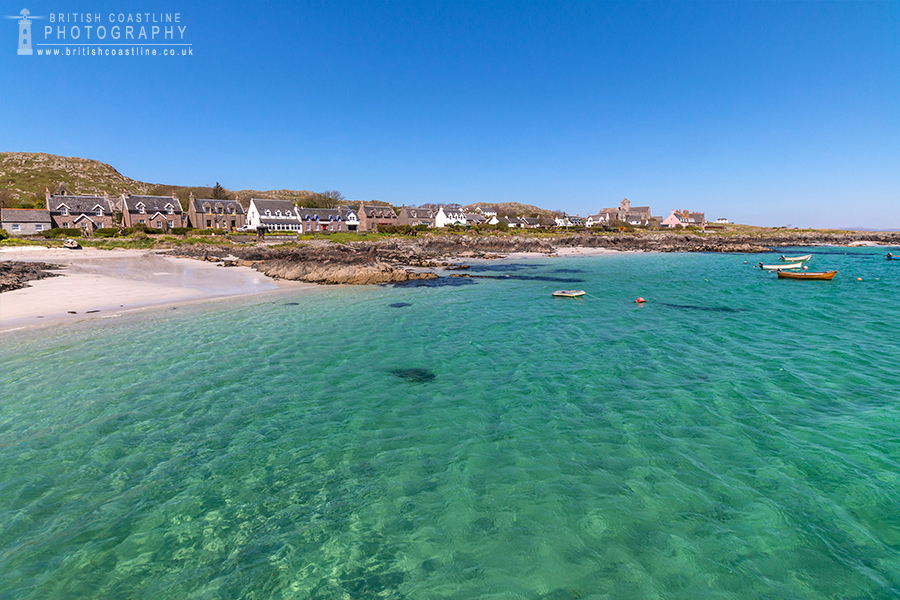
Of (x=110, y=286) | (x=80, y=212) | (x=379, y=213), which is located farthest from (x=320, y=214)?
(x=110, y=286)

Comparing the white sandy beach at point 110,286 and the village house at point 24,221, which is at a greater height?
the village house at point 24,221

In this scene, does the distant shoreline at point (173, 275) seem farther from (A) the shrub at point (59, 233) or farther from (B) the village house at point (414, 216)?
(B) the village house at point (414, 216)

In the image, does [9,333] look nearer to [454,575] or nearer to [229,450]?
[229,450]

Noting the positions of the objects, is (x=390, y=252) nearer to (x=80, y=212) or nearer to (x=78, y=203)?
(x=80, y=212)

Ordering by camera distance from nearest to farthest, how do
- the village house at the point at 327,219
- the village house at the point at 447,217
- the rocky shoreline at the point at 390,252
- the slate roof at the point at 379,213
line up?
the rocky shoreline at the point at 390,252 < the village house at the point at 327,219 < the slate roof at the point at 379,213 < the village house at the point at 447,217

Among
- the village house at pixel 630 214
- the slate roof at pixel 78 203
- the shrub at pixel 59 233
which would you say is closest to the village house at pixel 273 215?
the slate roof at pixel 78 203

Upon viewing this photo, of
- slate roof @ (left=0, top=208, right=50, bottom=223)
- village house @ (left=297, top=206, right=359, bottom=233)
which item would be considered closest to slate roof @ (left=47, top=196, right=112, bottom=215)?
slate roof @ (left=0, top=208, right=50, bottom=223)

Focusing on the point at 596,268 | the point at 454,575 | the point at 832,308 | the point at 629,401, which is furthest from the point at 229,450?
the point at 596,268

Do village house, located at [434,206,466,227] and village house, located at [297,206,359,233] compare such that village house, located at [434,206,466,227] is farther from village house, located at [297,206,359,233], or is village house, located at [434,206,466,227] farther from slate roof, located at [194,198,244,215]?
slate roof, located at [194,198,244,215]
